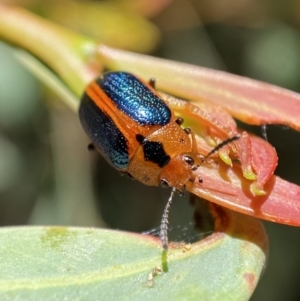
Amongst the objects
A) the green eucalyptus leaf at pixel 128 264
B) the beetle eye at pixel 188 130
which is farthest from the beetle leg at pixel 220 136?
the green eucalyptus leaf at pixel 128 264

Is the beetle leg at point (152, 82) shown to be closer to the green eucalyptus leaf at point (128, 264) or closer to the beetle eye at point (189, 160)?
the beetle eye at point (189, 160)

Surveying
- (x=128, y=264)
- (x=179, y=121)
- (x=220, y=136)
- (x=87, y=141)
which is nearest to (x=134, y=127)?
(x=179, y=121)

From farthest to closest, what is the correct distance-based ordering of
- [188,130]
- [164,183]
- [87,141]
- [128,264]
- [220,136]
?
[87,141] < [164,183] < [188,130] < [220,136] < [128,264]

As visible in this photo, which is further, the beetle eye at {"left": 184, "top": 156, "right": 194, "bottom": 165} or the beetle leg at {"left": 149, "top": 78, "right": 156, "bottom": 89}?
the beetle leg at {"left": 149, "top": 78, "right": 156, "bottom": 89}

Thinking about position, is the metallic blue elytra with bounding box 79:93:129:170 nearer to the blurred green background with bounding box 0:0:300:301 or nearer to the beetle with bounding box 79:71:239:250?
the beetle with bounding box 79:71:239:250

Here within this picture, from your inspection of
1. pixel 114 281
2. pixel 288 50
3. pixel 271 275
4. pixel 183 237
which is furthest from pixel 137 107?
pixel 288 50

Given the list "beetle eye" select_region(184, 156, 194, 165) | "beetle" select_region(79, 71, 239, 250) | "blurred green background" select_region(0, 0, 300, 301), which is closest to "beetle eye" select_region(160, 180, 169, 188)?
"beetle" select_region(79, 71, 239, 250)

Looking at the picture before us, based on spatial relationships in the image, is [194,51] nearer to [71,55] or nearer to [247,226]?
[71,55]

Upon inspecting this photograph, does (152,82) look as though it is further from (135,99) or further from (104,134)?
(104,134)
